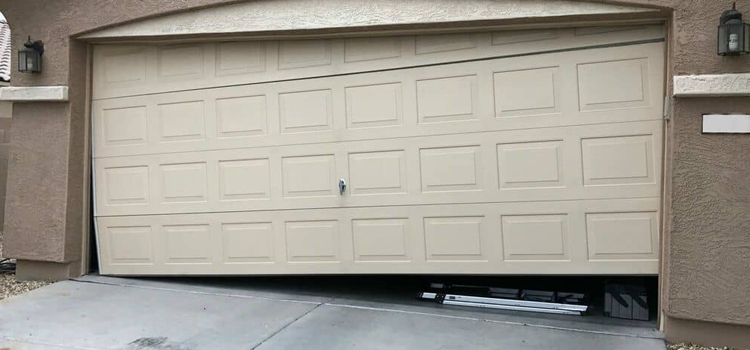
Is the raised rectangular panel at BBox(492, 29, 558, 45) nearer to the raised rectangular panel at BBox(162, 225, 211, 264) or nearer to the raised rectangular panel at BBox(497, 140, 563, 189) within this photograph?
the raised rectangular panel at BBox(497, 140, 563, 189)

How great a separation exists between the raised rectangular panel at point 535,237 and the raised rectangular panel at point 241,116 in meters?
2.60

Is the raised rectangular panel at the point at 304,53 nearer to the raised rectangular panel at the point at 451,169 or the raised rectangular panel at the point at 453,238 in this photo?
the raised rectangular panel at the point at 451,169

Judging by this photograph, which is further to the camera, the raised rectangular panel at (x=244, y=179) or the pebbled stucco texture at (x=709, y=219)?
the raised rectangular panel at (x=244, y=179)

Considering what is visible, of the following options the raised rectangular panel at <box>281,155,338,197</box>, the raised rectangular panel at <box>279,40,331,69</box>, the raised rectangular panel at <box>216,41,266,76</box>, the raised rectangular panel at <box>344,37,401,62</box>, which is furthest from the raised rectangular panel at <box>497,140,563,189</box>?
the raised rectangular panel at <box>216,41,266,76</box>

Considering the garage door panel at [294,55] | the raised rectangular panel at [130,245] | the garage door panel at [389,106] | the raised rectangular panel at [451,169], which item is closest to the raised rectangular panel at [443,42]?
the garage door panel at [294,55]

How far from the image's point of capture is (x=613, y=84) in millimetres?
5004

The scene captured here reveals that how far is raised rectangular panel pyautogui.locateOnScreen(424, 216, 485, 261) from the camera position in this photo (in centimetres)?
544

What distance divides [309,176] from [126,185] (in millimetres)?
2177

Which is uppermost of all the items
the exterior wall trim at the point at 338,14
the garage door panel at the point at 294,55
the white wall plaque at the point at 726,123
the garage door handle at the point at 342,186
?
the exterior wall trim at the point at 338,14

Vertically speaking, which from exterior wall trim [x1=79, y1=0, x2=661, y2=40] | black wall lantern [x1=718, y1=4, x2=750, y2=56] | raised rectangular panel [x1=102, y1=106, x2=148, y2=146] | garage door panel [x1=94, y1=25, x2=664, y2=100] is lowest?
raised rectangular panel [x1=102, y1=106, x2=148, y2=146]

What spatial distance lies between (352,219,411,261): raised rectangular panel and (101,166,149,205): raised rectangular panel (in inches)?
96.0

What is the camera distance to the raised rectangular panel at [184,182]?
6301 mm

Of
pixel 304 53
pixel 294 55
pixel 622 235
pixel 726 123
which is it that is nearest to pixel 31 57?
pixel 294 55

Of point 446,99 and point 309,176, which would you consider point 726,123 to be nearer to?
point 446,99
